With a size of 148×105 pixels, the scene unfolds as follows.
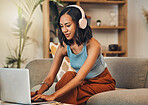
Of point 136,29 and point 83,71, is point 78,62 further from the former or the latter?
point 136,29

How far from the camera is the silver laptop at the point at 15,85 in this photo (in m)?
1.09

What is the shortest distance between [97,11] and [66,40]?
2.58m

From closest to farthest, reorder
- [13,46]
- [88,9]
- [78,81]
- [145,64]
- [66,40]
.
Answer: [78,81] → [66,40] → [145,64] → [13,46] → [88,9]

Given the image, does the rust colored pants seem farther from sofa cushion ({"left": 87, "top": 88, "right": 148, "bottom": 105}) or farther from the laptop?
the laptop

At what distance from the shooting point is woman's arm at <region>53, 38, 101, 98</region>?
58.2 inches

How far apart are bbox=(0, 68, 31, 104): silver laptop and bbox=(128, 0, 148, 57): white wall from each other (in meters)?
3.56

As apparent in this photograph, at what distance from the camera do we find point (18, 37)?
3885 mm

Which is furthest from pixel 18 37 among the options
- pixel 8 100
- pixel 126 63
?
pixel 8 100

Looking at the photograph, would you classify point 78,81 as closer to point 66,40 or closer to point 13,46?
point 66,40

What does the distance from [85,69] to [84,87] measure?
14 cm

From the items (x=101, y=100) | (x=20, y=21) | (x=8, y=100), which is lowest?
(x=101, y=100)

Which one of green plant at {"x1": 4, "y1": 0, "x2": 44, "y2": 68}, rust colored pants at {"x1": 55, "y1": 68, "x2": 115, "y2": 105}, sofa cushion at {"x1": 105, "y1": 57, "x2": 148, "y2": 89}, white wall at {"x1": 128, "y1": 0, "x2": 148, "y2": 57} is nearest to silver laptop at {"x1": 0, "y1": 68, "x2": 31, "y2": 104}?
rust colored pants at {"x1": 55, "y1": 68, "x2": 115, "y2": 105}

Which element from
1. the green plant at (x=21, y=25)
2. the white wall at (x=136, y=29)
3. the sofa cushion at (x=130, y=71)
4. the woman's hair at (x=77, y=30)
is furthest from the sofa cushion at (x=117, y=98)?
the white wall at (x=136, y=29)

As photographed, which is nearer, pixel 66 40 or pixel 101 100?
pixel 101 100
